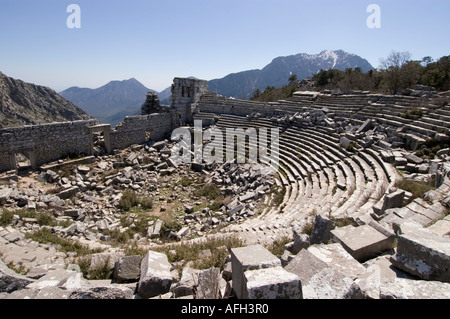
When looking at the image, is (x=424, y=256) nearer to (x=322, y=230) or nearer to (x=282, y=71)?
(x=322, y=230)

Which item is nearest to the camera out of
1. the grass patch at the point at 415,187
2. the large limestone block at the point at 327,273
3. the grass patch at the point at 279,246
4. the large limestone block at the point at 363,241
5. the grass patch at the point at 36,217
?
the large limestone block at the point at 327,273

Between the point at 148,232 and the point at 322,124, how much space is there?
12162 millimetres

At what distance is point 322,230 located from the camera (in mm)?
5016

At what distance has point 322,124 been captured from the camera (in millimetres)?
16422

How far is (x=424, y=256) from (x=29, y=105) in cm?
5349

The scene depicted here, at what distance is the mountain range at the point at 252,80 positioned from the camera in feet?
490

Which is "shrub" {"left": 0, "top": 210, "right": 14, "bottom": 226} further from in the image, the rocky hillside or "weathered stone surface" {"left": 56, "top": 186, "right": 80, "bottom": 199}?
the rocky hillside

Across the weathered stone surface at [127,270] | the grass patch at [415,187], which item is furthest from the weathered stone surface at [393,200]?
the weathered stone surface at [127,270]

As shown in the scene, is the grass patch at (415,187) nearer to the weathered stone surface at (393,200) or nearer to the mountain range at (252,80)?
the weathered stone surface at (393,200)

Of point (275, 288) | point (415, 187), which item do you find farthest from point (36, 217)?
point (415, 187)

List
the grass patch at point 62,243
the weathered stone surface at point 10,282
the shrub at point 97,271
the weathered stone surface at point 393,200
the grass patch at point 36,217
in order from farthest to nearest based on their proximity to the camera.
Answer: the grass patch at point 36,217 < the weathered stone surface at point 393,200 < the grass patch at point 62,243 < the shrub at point 97,271 < the weathered stone surface at point 10,282

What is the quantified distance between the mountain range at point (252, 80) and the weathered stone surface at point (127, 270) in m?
137
